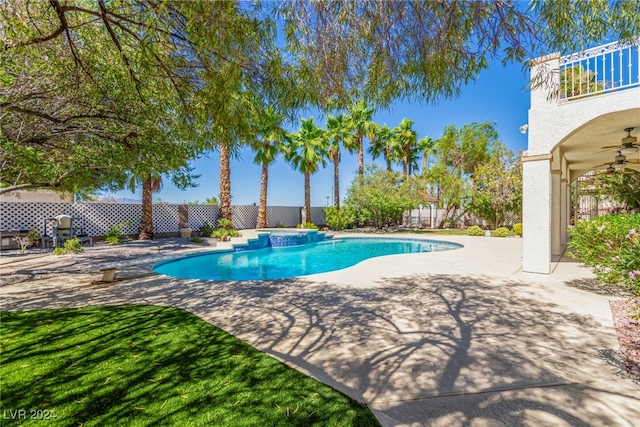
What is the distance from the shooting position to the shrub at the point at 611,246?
185 inches

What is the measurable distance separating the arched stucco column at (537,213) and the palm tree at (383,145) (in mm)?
21768

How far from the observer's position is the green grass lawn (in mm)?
2516

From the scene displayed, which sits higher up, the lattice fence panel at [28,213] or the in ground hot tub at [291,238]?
the lattice fence panel at [28,213]

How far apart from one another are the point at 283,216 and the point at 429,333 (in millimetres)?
24874

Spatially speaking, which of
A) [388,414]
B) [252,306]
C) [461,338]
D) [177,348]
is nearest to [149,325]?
[177,348]

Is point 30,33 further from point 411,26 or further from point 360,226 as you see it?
point 360,226

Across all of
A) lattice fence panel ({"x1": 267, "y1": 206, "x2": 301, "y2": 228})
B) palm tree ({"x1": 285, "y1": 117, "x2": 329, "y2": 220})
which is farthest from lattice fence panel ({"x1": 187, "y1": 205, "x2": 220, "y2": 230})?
palm tree ({"x1": 285, "y1": 117, "x2": 329, "y2": 220})

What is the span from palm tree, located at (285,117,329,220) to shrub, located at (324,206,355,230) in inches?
143

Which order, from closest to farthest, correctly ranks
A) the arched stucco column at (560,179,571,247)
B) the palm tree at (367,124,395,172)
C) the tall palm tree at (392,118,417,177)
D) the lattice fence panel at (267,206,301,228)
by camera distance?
the arched stucco column at (560,179,571,247)
the lattice fence panel at (267,206,301,228)
the tall palm tree at (392,118,417,177)
the palm tree at (367,124,395,172)

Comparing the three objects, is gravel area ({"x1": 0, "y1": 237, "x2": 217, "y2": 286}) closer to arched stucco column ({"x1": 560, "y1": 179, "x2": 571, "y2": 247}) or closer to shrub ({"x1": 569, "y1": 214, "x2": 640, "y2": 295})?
shrub ({"x1": 569, "y1": 214, "x2": 640, "y2": 295})

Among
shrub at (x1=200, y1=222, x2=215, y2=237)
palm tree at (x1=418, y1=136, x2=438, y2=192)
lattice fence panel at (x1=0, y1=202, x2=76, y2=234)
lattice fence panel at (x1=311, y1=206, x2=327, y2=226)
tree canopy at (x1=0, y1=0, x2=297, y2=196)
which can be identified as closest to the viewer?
tree canopy at (x1=0, y1=0, x2=297, y2=196)

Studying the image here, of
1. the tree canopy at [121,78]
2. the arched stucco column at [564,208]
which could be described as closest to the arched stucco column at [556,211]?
the arched stucco column at [564,208]

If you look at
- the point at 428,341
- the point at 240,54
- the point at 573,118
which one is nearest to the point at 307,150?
the point at 573,118

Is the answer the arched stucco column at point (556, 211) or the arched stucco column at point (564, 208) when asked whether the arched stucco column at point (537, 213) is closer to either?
the arched stucco column at point (556, 211)
